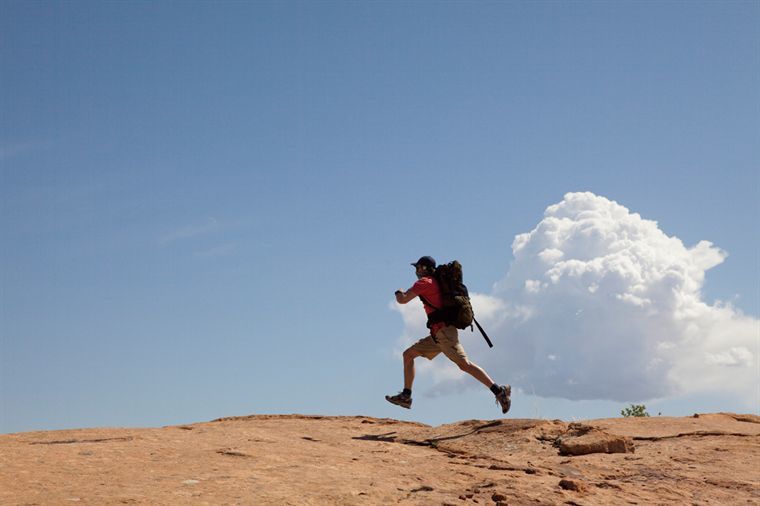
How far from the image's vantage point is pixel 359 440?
28.9ft

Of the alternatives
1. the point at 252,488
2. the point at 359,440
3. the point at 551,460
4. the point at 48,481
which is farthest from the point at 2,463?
the point at 551,460

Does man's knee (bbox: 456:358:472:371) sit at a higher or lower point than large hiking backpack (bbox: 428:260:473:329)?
lower

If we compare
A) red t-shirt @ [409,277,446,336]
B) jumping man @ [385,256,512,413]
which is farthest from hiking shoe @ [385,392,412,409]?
red t-shirt @ [409,277,446,336]

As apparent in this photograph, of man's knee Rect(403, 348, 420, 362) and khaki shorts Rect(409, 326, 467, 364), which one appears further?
man's knee Rect(403, 348, 420, 362)

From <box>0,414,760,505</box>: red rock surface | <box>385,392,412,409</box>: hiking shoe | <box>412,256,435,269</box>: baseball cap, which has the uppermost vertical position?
<box>412,256,435,269</box>: baseball cap

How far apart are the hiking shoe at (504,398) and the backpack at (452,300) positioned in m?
0.93

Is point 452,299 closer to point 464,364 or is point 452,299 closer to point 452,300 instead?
point 452,300

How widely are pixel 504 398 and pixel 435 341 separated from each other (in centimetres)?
114

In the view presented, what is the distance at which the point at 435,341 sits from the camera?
32.5 ft

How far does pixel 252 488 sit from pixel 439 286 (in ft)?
15.6

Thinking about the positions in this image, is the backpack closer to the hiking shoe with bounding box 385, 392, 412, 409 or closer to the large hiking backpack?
the large hiking backpack

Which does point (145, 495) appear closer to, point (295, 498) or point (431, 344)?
point (295, 498)

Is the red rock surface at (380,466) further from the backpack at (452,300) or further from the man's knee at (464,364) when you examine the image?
the backpack at (452,300)

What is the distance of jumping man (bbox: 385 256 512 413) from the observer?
977 cm
